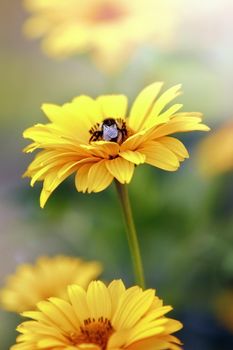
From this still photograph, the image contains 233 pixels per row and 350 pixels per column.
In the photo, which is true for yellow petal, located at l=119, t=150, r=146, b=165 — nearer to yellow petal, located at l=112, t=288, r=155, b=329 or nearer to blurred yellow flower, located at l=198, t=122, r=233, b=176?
yellow petal, located at l=112, t=288, r=155, b=329

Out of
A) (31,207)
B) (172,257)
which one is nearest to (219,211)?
(172,257)

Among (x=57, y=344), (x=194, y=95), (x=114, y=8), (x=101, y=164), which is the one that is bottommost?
(x=57, y=344)

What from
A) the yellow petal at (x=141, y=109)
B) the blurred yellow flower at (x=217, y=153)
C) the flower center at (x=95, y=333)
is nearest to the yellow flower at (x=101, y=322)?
the flower center at (x=95, y=333)

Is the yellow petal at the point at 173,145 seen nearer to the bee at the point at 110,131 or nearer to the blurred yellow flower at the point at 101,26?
the bee at the point at 110,131

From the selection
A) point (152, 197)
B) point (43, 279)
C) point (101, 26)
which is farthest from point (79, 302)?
point (101, 26)

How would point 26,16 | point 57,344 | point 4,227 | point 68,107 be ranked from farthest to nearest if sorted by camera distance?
point 26,16
point 4,227
point 68,107
point 57,344

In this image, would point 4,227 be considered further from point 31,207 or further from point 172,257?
point 172,257

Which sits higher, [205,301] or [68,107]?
[68,107]

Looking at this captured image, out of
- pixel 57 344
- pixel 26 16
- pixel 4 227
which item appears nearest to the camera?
pixel 57 344
